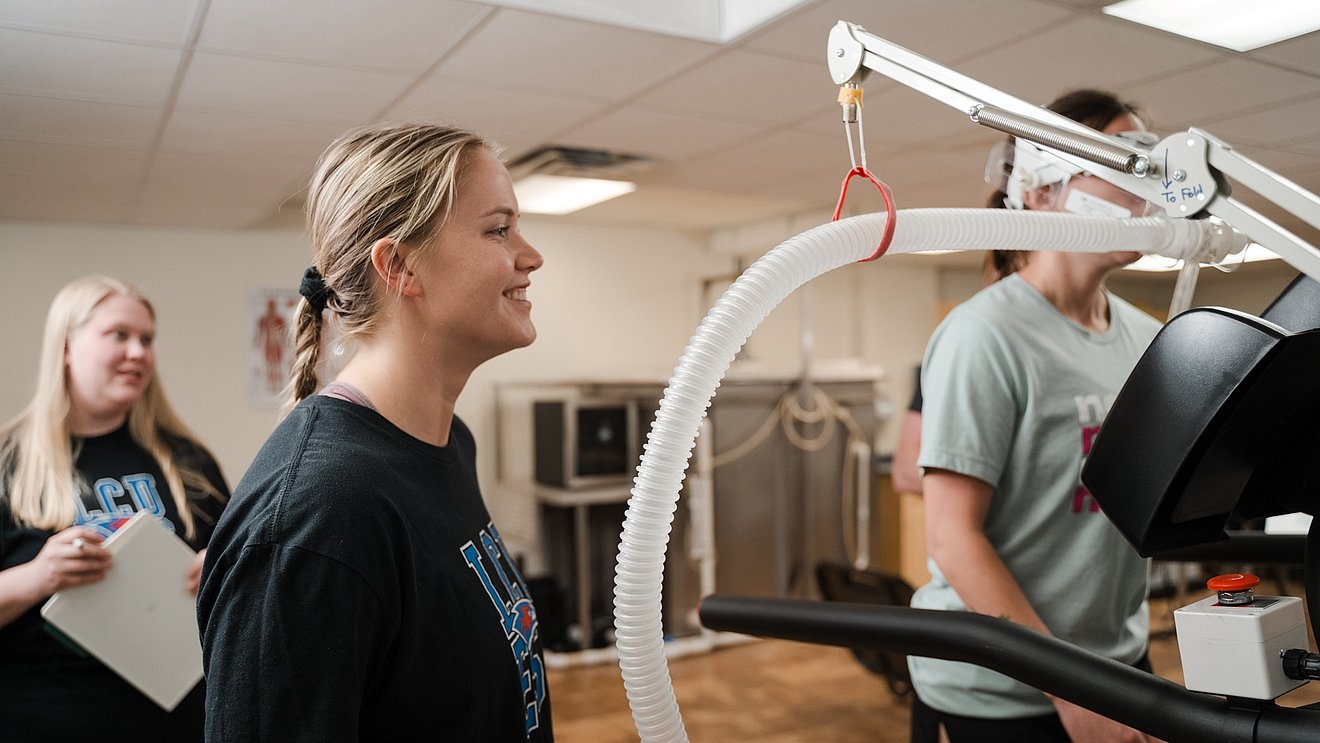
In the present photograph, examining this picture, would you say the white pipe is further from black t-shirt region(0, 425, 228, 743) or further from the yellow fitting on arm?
the yellow fitting on arm

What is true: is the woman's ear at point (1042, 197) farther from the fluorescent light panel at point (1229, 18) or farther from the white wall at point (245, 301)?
the white wall at point (245, 301)

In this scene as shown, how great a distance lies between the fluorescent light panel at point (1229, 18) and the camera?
1552mm

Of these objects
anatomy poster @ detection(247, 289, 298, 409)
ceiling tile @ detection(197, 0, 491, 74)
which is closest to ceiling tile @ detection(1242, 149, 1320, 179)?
ceiling tile @ detection(197, 0, 491, 74)

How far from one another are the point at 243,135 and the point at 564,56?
125 cm

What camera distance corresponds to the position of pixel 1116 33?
7.80 ft

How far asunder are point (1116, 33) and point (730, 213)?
314 centimetres

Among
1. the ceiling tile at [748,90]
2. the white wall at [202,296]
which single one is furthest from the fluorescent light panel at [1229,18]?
the white wall at [202,296]

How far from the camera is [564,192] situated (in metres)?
4.54

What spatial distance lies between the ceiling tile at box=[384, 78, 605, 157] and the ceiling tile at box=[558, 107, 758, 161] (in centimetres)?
9

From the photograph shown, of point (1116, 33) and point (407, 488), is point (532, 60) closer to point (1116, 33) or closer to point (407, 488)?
point (1116, 33)

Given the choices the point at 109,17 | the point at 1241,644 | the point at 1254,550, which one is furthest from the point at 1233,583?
the point at 109,17

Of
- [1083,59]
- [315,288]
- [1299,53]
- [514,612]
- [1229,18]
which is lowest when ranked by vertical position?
[514,612]

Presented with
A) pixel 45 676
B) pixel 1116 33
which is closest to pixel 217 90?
pixel 45 676

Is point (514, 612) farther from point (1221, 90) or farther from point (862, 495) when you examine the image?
point (862, 495)
